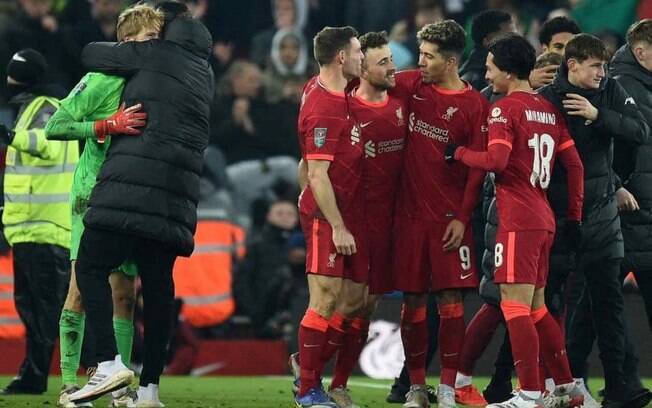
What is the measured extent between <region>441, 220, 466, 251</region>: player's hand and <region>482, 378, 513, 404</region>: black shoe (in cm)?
126

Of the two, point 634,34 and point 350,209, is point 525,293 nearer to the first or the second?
point 350,209

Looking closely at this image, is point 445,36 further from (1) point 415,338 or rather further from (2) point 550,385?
(2) point 550,385

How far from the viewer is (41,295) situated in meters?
10.2

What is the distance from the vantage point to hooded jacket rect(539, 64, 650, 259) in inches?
333

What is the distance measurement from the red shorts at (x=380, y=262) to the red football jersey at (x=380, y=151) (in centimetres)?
5

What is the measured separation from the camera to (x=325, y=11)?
54.7ft

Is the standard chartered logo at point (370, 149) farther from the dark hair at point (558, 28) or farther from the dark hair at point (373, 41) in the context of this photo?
the dark hair at point (558, 28)

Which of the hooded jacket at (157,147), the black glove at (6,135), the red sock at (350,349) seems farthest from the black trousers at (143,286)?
the black glove at (6,135)

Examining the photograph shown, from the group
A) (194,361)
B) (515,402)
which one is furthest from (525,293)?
(194,361)

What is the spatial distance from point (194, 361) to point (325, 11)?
466cm

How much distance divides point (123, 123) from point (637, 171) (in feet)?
10.0

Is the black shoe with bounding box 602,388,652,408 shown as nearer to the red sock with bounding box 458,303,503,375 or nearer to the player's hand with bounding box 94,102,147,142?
the red sock with bounding box 458,303,503,375

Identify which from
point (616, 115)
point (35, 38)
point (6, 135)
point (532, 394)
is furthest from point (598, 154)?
point (35, 38)

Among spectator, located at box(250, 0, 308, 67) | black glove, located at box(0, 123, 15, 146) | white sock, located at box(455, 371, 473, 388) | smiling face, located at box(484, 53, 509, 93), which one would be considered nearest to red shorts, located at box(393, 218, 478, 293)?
smiling face, located at box(484, 53, 509, 93)
